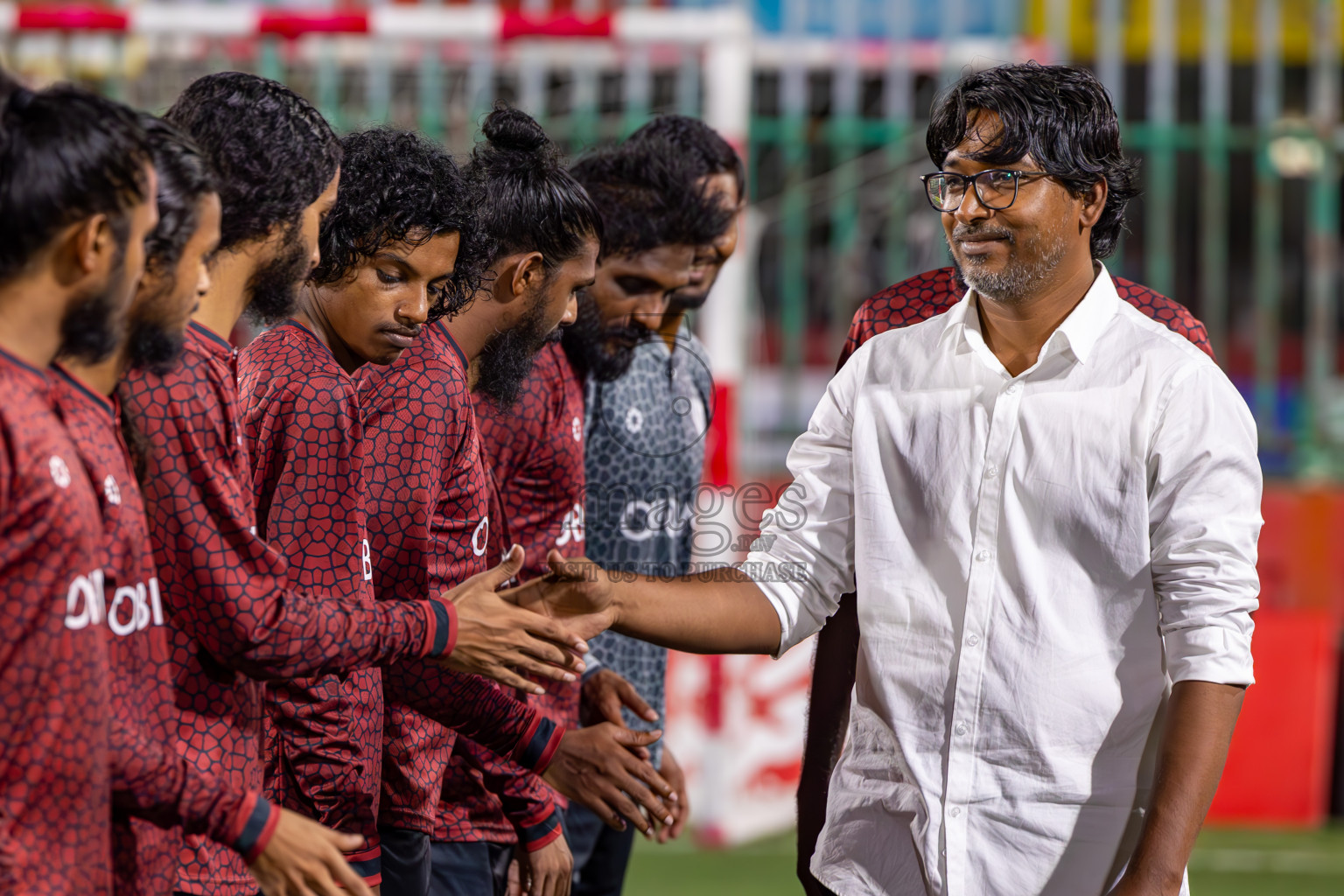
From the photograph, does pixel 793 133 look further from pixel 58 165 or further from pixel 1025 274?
pixel 58 165

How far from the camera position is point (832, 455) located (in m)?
2.36

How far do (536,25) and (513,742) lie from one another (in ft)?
10.2

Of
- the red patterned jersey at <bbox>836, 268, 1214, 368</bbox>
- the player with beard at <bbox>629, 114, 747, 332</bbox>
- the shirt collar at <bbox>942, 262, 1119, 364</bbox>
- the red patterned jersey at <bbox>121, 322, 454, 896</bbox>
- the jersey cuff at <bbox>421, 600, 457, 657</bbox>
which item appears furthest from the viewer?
the player with beard at <bbox>629, 114, 747, 332</bbox>

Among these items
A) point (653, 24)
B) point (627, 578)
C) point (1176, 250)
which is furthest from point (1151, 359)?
point (1176, 250)

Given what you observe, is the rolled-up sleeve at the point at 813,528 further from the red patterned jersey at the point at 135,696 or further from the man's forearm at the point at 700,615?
the red patterned jersey at the point at 135,696

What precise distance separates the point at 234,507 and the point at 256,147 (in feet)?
1.67

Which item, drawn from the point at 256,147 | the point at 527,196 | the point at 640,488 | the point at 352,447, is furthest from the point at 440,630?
the point at 640,488

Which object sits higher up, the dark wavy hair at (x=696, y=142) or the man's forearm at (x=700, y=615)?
the dark wavy hair at (x=696, y=142)

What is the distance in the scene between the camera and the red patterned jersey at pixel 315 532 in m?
2.02

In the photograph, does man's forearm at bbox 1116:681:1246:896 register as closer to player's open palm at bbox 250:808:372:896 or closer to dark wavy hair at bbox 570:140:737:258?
player's open palm at bbox 250:808:372:896

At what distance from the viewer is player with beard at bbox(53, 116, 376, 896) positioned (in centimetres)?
164

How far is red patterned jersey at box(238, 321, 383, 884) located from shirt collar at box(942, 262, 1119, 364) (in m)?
0.92

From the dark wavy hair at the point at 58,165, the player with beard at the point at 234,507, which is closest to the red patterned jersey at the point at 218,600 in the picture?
the player with beard at the point at 234,507

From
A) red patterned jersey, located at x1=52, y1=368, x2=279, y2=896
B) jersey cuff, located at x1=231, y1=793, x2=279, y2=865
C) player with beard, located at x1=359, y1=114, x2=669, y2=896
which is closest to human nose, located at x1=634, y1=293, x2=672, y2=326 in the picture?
player with beard, located at x1=359, y1=114, x2=669, y2=896
